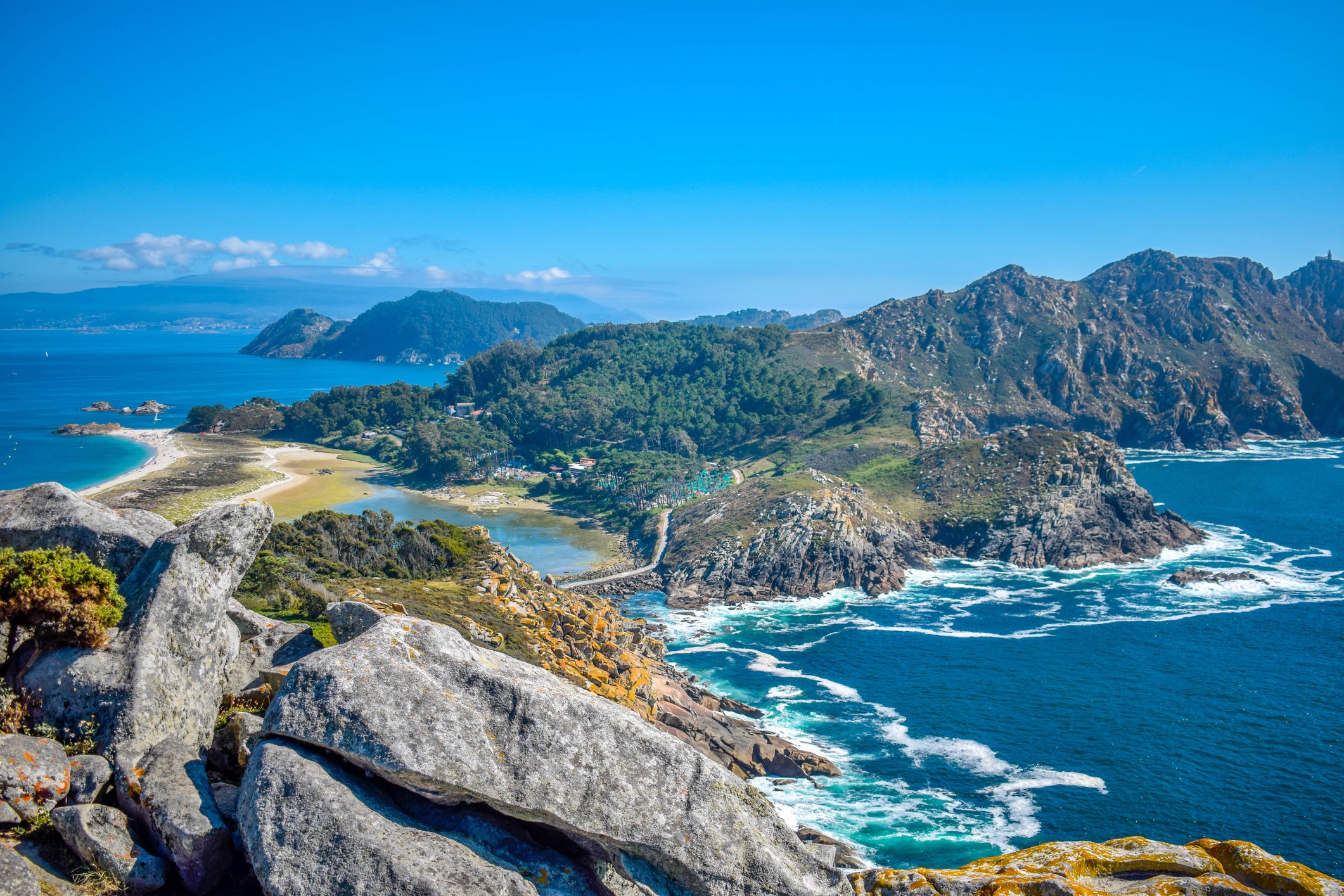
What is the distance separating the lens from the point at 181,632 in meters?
11.2

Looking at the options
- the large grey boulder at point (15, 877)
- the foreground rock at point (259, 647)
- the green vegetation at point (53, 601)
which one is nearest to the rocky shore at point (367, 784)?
the large grey boulder at point (15, 877)

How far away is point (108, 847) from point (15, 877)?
3.16 feet

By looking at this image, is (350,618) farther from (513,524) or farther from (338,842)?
(513,524)

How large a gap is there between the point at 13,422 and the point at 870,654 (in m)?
161

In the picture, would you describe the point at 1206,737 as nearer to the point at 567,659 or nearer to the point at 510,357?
the point at 567,659

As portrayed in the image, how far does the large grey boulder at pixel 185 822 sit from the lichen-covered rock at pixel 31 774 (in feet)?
2.69

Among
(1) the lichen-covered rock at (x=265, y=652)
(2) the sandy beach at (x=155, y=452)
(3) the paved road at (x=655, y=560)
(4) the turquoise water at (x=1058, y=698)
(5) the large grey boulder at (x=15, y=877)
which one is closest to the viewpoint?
(5) the large grey boulder at (x=15, y=877)

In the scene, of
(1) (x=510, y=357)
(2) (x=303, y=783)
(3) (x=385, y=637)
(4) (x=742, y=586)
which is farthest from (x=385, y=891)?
(1) (x=510, y=357)

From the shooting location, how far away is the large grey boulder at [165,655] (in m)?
10.3

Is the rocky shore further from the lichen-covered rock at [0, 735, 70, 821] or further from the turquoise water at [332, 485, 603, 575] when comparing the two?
the turquoise water at [332, 485, 603, 575]

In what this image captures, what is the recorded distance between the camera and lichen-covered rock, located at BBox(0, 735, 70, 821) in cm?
919

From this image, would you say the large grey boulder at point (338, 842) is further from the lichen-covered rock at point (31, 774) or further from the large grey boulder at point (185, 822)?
Result: the lichen-covered rock at point (31, 774)

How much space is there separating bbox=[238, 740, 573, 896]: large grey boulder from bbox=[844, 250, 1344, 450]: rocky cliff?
14743cm

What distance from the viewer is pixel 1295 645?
57.3 m
